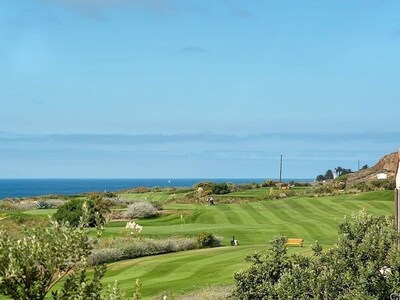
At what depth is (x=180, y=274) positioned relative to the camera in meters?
30.5

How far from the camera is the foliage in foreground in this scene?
14.1 metres

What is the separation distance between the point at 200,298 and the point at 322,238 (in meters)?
22.5

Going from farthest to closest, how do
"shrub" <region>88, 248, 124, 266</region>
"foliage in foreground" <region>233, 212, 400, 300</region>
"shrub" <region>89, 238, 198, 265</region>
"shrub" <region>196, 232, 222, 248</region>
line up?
"shrub" <region>196, 232, 222, 248</region> < "shrub" <region>89, 238, 198, 265</region> < "shrub" <region>88, 248, 124, 266</region> < "foliage in foreground" <region>233, 212, 400, 300</region>

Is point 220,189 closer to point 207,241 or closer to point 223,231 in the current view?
point 223,231

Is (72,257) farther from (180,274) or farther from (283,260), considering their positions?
(180,274)

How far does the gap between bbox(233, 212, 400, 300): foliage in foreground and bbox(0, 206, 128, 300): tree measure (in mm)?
6032

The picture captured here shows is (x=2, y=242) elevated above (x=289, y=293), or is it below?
above

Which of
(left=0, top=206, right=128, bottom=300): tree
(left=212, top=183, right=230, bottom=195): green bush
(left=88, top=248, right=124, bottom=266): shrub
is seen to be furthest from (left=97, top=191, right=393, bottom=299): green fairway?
(left=212, top=183, right=230, bottom=195): green bush

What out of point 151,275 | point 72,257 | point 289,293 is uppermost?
point 72,257

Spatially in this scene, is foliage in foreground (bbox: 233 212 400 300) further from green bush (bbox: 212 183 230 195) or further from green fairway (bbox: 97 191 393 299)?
green bush (bbox: 212 183 230 195)

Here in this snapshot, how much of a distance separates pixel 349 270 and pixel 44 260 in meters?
7.74

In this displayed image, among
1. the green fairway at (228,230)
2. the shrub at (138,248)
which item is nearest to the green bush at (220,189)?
the green fairway at (228,230)

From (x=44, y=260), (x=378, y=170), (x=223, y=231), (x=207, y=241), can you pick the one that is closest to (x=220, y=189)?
(x=378, y=170)

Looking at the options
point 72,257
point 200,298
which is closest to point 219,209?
point 200,298
